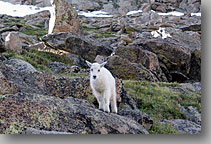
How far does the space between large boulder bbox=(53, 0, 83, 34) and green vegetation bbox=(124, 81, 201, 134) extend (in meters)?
8.88

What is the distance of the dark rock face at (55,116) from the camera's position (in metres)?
5.65

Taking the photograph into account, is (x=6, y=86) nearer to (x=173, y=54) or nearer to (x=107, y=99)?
(x=107, y=99)

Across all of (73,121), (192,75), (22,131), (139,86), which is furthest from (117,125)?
(192,75)

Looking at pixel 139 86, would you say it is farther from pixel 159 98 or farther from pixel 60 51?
pixel 60 51

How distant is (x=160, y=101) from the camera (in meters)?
9.57

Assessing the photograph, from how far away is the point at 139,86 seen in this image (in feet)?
35.2

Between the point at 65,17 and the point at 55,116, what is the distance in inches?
541

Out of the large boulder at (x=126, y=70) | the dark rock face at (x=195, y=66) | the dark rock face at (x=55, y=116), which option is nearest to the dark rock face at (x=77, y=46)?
the large boulder at (x=126, y=70)

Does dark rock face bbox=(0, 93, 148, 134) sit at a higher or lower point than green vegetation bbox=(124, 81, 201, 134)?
higher

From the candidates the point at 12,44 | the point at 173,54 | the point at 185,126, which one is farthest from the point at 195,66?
the point at 12,44

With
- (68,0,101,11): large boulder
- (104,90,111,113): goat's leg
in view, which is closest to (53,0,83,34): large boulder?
(68,0,101,11): large boulder

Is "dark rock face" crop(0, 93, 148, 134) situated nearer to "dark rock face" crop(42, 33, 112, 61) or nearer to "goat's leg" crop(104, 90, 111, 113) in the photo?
"goat's leg" crop(104, 90, 111, 113)

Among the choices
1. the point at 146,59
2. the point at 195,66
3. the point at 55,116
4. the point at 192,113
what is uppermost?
the point at 55,116

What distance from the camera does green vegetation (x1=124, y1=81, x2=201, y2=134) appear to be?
843cm
